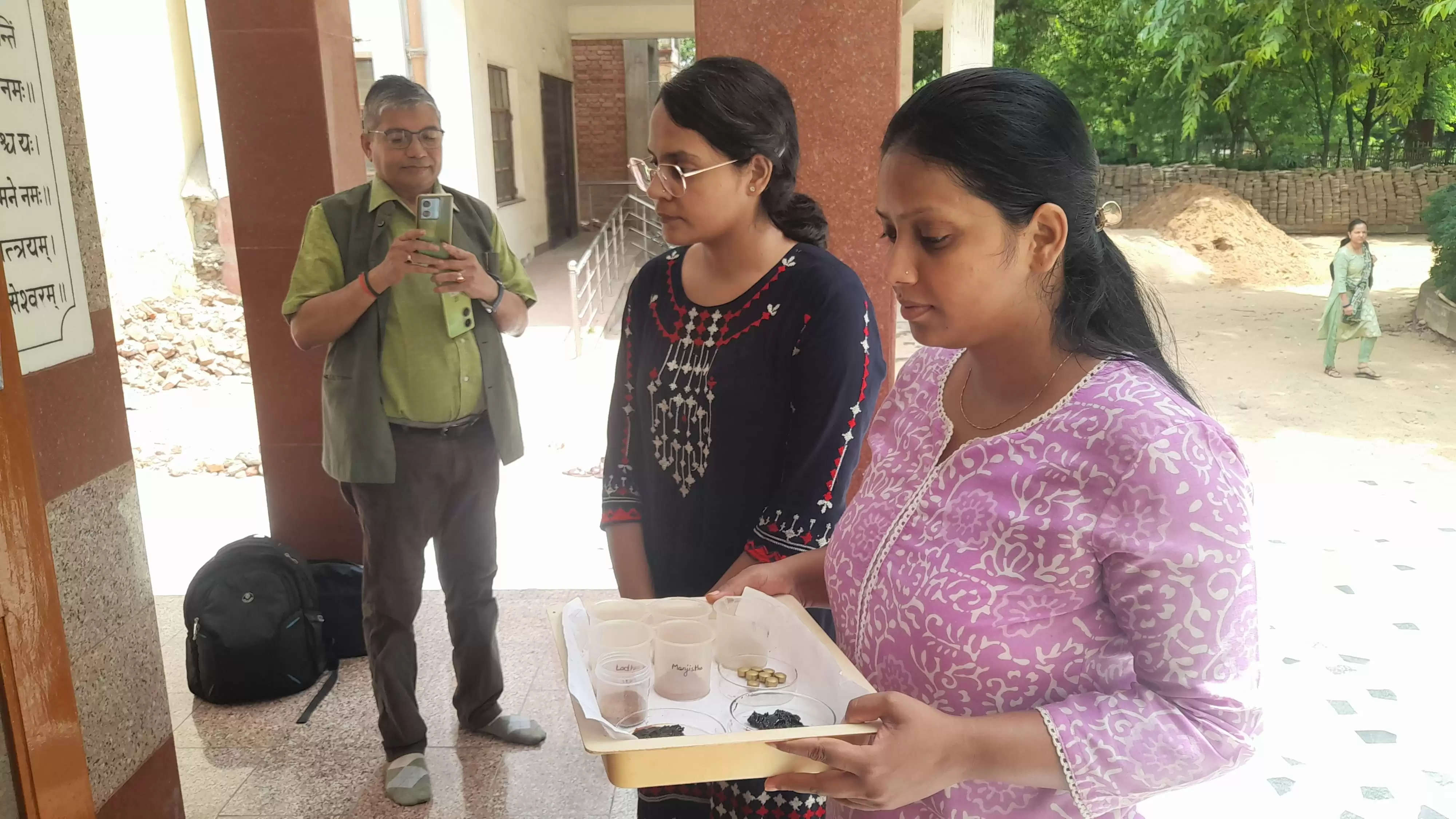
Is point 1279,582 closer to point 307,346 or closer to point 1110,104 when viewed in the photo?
point 307,346

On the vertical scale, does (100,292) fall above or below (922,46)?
below

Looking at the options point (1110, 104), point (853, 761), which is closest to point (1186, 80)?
point (1110, 104)

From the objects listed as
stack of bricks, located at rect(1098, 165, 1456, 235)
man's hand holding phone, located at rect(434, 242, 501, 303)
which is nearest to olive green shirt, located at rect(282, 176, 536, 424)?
man's hand holding phone, located at rect(434, 242, 501, 303)

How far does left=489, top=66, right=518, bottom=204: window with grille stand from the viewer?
1205cm

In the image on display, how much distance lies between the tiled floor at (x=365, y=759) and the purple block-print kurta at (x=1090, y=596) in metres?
1.97

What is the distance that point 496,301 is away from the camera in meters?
2.78

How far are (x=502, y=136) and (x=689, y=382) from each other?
37.9ft

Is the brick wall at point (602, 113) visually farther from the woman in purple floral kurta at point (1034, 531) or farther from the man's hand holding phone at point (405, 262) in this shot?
the woman in purple floral kurta at point (1034, 531)

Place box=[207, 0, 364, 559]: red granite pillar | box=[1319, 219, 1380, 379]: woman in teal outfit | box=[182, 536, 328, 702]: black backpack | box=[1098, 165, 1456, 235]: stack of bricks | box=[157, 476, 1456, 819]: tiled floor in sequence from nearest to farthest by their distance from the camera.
A: box=[157, 476, 1456, 819]: tiled floor
box=[182, 536, 328, 702]: black backpack
box=[207, 0, 364, 559]: red granite pillar
box=[1319, 219, 1380, 379]: woman in teal outfit
box=[1098, 165, 1456, 235]: stack of bricks

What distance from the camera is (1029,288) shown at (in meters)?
1.15

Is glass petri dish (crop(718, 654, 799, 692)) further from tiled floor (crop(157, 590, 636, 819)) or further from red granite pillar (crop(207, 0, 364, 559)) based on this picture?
red granite pillar (crop(207, 0, 364, 559))

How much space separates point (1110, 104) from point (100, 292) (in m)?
25.1

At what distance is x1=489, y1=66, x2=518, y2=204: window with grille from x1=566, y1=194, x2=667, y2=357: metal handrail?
1254mm

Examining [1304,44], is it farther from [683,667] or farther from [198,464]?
[683,667]
